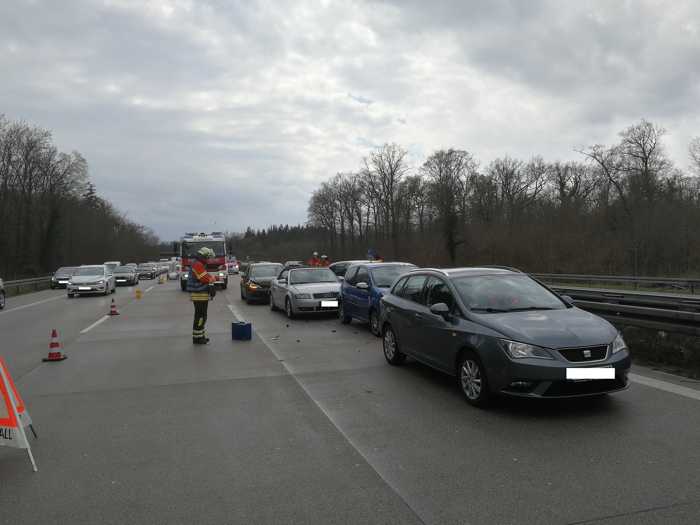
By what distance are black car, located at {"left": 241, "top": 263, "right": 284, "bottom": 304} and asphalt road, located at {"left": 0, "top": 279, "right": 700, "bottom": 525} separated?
11.7 metres

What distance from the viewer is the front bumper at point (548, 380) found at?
17.3 ft

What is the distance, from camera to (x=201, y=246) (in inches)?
1169

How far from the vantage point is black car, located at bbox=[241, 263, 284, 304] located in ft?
66.3

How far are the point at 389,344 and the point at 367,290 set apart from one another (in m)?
4.09

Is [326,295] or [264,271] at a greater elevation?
[264,271]

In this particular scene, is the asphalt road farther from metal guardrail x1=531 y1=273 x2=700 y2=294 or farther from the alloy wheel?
metal guardrail x1=531 y1=273 x2=700 y2=294

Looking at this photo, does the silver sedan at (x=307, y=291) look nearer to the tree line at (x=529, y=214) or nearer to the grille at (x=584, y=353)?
the grille at (x=584, y=353)

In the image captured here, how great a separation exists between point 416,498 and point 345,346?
6793 millimetres

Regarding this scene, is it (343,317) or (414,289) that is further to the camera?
(343,317)

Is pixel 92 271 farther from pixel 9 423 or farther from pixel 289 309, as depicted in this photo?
pixel 9 423

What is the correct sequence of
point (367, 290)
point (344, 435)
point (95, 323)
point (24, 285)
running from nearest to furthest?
point (344, 435) → point (367, 290) → point (95, 323) → point (24, 285)

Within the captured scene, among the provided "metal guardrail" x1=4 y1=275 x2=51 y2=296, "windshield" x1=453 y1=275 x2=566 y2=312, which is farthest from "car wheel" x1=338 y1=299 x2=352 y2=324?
"metal guardrail" x1=4 y1=275 x2=51 y2=296

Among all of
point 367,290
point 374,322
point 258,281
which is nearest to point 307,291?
point 367,290

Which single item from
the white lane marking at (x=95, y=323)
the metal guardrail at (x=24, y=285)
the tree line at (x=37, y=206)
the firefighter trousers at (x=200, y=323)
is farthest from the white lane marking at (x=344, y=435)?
the tree line at (x=37, y=206)
